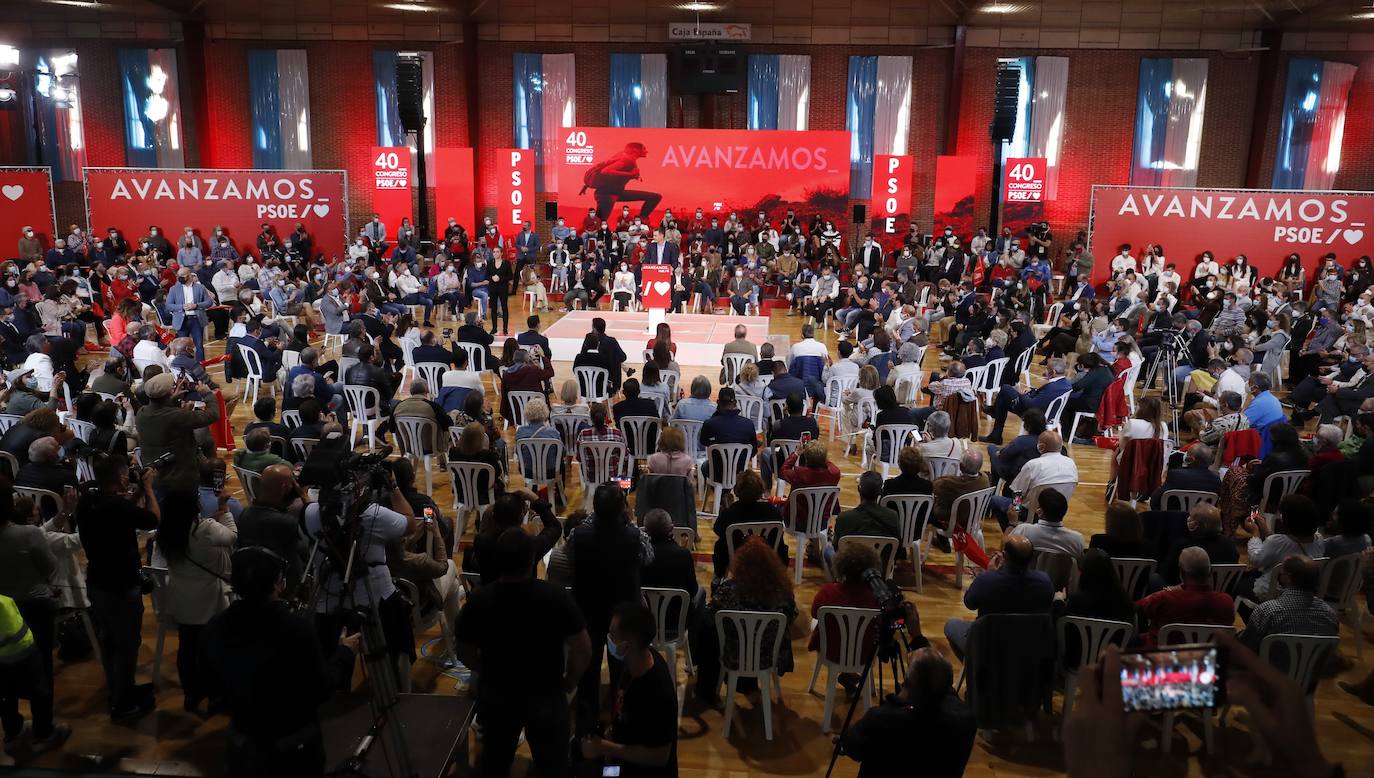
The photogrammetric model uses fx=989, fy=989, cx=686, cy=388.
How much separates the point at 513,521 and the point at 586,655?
100cm

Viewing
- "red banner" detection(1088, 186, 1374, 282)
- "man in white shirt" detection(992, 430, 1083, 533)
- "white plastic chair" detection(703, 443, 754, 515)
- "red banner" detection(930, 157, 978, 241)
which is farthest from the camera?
"red banner" detection(930, 157, 978, 241)

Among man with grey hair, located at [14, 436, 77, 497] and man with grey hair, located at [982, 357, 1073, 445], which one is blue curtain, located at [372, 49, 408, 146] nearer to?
man with grey hair, located at [982, 357, 1073, 445]

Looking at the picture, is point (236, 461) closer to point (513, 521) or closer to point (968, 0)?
point (513, 521)

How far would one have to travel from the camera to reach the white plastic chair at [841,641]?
4469 mm

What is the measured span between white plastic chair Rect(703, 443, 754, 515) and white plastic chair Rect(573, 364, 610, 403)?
2.54 m

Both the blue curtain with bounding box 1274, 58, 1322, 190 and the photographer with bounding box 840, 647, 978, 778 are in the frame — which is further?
the blue curtain with bounding box 1274, 58, 1322, 190

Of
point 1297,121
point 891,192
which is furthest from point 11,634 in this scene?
point 1297,121

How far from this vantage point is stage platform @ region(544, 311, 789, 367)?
1320cm

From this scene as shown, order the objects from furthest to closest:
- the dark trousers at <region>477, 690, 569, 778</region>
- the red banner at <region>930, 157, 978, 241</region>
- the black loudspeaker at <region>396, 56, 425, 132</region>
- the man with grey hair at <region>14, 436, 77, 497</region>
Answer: the red banner at <region>930, 157, 978, 241</region> < the black loudspeaker at <region>396, 56, 425, 132</region> < the man with grey hair at <region>14, 436, 77, 497</region> < the dark trousers at <region>477, 690, 569, 778</region>

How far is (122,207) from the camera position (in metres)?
18.7

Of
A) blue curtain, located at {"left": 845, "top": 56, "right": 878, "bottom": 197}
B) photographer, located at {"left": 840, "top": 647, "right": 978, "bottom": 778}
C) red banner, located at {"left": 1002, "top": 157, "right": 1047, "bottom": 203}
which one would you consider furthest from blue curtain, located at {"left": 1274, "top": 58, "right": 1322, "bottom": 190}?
photographer, located at {"left": 840, "top": 647, "right": 978, "bottom": 778}

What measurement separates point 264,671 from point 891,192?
65.8 feet

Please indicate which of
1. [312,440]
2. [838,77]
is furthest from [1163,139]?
[312,440]

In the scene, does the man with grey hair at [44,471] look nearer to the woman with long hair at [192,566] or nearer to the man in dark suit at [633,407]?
the woman with long hair at [192,566]
